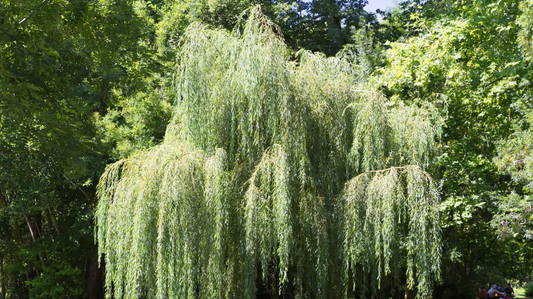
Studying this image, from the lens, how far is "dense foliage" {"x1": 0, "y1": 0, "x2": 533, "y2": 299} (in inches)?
257

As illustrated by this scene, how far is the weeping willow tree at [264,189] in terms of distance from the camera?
646 cm

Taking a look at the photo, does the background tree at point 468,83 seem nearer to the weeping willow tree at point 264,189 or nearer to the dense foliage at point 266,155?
the dense foliage at point 266,155

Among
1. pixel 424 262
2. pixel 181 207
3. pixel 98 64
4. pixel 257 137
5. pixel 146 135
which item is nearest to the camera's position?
pixel 181 207

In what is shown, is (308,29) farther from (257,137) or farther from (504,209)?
(257,137)

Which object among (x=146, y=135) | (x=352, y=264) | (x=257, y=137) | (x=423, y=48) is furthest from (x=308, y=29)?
(x=352, y=264)

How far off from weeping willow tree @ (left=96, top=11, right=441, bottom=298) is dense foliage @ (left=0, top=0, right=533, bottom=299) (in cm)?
3

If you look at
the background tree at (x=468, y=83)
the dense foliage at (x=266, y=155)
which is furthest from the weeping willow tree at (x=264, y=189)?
the background tree at (x=468, y=83)

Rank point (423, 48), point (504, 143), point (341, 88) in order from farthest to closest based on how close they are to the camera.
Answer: point (423, 48) → point (504, 143) → point (341, 88)

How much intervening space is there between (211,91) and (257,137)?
40.2 inches

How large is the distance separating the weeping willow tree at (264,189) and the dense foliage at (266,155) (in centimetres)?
3

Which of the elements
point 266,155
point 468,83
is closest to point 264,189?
point 266,155

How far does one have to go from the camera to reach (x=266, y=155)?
6.98 metres

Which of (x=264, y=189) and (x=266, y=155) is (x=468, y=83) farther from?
(x=264, y=189)

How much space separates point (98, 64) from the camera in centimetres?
1045
